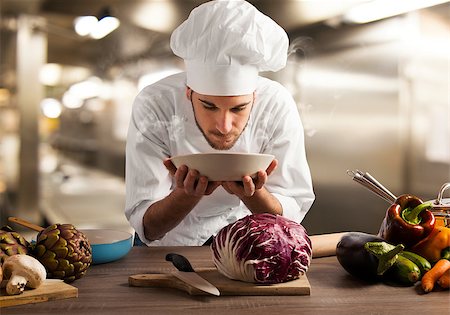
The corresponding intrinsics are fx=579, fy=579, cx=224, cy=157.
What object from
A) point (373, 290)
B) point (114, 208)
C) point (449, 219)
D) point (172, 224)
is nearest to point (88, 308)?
point (373, 290)

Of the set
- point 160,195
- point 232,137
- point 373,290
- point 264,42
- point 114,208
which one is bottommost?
point 114,208

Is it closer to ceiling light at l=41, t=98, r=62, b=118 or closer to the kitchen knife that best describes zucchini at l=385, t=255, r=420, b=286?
the kitchen knife

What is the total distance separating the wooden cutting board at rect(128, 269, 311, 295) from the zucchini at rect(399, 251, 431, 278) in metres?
0.21

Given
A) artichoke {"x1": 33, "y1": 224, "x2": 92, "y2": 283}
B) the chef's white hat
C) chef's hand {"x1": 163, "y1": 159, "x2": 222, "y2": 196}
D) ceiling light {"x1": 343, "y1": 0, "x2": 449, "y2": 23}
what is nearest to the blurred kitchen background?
ceiling light {"x1": 343, "y1": 0, "x2": 449, "y2": 23}

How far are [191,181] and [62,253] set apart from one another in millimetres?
363

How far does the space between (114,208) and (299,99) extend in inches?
57.0

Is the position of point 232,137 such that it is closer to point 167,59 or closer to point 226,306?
point 226,306

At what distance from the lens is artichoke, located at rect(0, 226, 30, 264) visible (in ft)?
3.40

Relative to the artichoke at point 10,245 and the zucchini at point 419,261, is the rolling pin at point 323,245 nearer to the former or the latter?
the zucchini at point 419,261

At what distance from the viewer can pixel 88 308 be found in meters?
0.94

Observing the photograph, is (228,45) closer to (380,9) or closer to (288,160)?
(288,160)

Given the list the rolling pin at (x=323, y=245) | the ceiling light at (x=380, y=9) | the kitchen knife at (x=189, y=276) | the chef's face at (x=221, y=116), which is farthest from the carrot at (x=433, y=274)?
the ceiling light at (x=380, y=9)

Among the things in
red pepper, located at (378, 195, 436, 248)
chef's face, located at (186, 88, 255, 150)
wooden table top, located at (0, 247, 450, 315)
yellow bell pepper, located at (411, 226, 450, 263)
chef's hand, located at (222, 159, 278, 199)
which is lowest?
wooden table top, located at (0, 247, 450, 315)

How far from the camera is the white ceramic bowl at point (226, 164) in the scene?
1.23m
